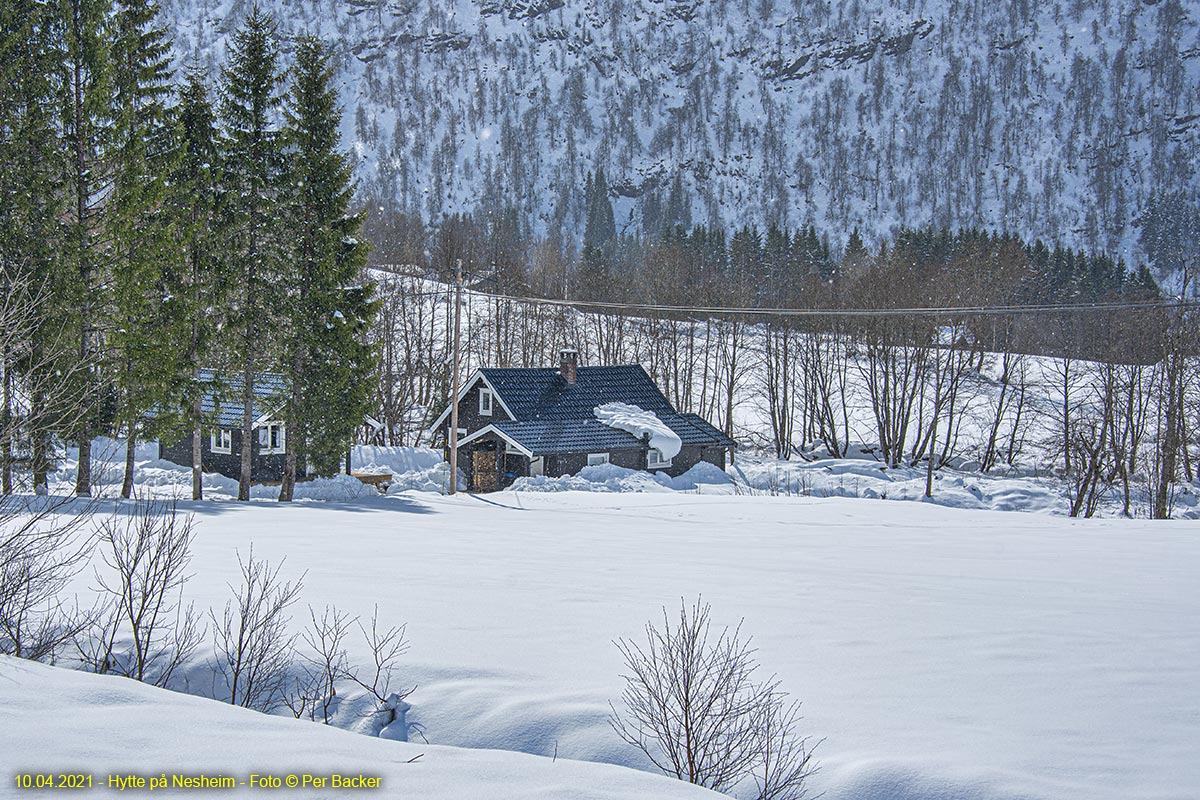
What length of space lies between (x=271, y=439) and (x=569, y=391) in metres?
12.0

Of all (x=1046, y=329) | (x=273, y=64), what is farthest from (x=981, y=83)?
(x=273, y=64)

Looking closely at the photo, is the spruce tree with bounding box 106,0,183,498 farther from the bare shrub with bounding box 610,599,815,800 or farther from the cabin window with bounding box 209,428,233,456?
the bare shrub with bounding box 610,599,815,800

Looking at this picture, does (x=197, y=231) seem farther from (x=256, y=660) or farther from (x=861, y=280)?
(x=861, y=280)

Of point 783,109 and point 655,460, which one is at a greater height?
point 783,109

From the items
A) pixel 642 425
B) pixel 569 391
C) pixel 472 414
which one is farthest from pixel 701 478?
pixel 472 414

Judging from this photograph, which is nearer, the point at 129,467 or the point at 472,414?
the point at 129,467

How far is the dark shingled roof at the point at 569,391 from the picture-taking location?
3644 centimetres

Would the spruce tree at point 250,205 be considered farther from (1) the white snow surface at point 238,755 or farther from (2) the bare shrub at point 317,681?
(1) the white snow surface at point 238,755

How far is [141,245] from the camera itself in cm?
2133

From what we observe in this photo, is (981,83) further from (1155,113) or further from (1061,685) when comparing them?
(1061,685)

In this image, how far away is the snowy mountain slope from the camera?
458 feet

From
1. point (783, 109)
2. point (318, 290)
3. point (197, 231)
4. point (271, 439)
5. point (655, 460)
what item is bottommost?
point (655, 460)

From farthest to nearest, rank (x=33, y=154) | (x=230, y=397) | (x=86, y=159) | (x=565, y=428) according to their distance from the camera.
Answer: (x=565, y=428), (x=230, y=397), (x=86, y=159), (x=33, y=154)

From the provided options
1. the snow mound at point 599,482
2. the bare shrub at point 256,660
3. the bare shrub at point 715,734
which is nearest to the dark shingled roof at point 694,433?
the snow mound at point 599,482
